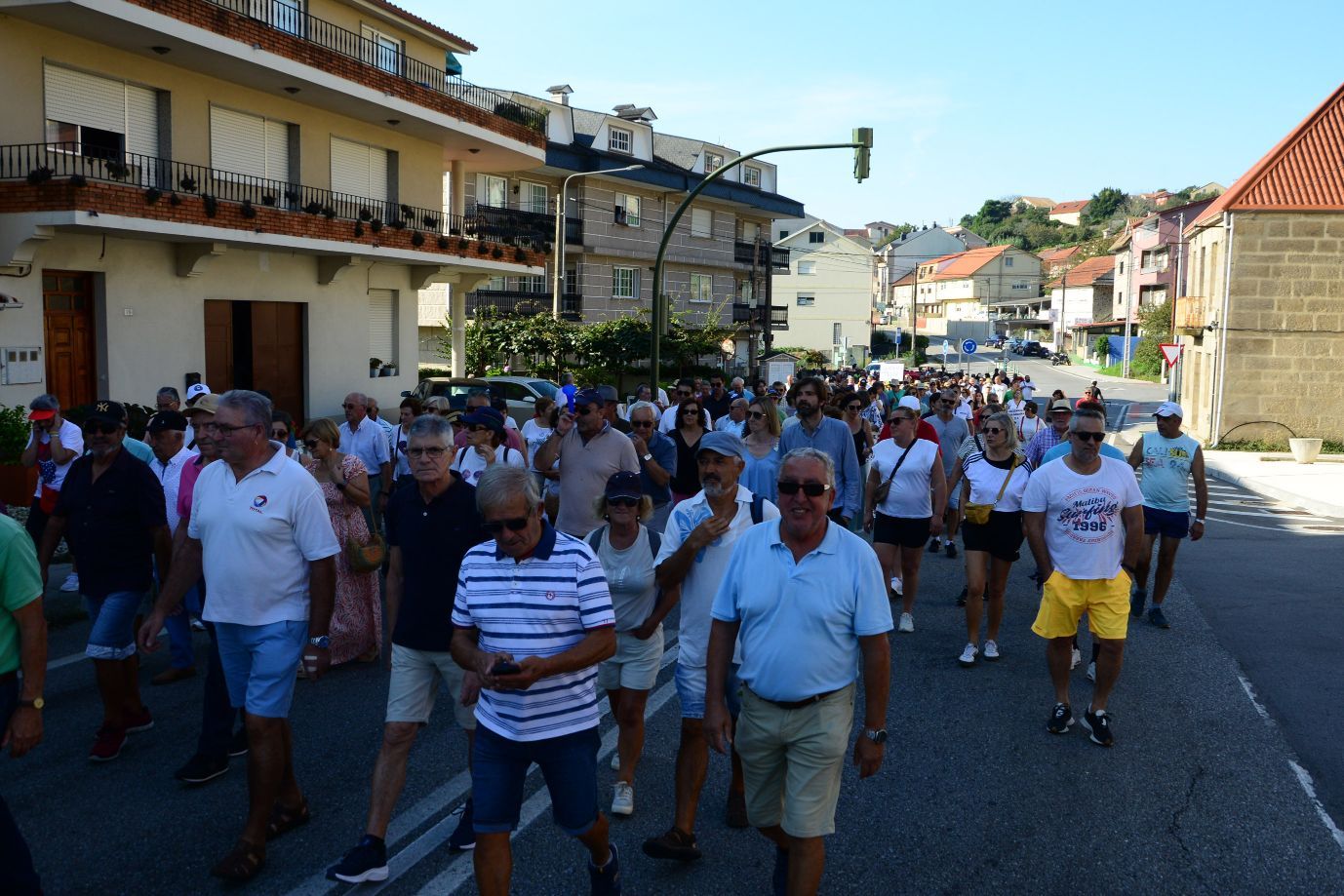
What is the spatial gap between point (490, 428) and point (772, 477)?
1.84m

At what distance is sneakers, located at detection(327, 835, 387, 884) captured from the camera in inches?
165

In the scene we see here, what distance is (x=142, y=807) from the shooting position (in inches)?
198

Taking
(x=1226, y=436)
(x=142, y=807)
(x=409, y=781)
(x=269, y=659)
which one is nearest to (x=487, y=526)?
(x=269, y=659)

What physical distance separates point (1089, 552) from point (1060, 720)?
3.11 ft

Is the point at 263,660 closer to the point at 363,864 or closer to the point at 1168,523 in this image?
the point at 363,864

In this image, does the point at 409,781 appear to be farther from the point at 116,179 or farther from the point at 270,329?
the point at 270,329

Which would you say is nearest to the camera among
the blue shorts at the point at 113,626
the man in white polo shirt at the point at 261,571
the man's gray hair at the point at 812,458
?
the man's gray hair at the point at 812,458

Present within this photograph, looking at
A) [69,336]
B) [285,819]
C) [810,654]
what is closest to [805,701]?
[810,654]

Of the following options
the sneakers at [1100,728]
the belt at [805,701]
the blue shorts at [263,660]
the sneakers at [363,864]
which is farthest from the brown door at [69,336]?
the belt at [805,701]

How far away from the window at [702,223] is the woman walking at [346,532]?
137 ft

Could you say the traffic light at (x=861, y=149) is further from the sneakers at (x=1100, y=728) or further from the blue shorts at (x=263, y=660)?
the blue shorts at (x=263, y=660)

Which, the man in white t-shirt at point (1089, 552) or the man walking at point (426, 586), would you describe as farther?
the man in white t-shirt at point (1089, 552)

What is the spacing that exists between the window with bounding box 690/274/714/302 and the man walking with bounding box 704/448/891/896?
46.1m

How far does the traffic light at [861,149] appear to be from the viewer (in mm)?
17812
